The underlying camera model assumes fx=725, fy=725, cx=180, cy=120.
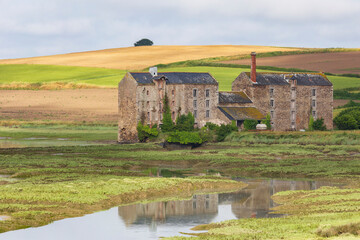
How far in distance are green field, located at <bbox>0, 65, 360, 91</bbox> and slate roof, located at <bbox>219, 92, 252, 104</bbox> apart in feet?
89.5

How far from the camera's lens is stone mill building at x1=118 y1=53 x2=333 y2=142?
99.6 meters

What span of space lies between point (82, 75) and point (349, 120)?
7304 cm

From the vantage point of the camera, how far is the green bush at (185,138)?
87.3 m

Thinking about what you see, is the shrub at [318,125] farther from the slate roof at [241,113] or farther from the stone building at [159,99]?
the stone building at [159,99]

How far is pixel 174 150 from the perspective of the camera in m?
84.9

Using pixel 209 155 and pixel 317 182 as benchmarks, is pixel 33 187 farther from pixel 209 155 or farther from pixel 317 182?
pixel 209 155

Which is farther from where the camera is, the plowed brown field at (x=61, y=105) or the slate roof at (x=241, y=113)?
the plowed brown field at (x=61, y=105)

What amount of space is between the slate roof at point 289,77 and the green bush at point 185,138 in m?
22.8

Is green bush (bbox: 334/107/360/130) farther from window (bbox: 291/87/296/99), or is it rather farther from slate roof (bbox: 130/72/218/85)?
slate roof (bbox: 130/72/218/85)

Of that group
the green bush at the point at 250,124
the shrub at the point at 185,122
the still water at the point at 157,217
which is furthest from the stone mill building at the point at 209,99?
the still water at the point at 157,217

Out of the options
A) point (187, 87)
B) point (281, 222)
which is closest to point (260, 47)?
point (187, 87)

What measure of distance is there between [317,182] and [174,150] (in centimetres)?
3199

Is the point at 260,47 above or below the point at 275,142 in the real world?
above

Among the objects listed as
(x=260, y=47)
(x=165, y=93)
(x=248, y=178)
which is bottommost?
(x=248, y=178)
